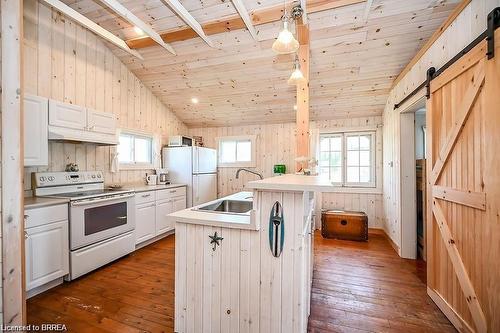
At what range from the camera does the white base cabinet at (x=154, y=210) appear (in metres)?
3.29

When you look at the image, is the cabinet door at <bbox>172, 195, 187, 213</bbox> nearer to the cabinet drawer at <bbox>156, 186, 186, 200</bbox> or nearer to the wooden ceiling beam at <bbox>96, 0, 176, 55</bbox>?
the cabinet drawer at <bbox>156, 186, 186, 200</bbox>

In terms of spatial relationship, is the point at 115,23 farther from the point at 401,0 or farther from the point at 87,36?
the point at 401,0

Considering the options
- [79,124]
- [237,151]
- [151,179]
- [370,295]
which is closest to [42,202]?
[79,124]

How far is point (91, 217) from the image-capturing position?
8.39 feet

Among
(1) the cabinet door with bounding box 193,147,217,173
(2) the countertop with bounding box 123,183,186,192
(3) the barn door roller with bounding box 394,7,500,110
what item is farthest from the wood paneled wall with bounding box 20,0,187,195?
(3) the barn door roller with bounding box 394,7,500,110

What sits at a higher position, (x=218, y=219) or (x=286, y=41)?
(x=286, y=41)

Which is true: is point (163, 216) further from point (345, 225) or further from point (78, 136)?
point (345, 225)

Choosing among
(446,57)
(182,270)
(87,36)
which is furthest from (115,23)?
(446,57)

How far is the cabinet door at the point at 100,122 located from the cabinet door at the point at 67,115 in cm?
7

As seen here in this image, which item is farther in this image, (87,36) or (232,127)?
(232,127)

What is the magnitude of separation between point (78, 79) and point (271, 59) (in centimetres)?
272

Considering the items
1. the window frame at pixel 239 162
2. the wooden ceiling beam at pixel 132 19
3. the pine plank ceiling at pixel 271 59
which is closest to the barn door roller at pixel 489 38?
the pine plank ceiling at pixel 271 59

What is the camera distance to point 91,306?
199cm

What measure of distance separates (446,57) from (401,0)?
2.64 ft
